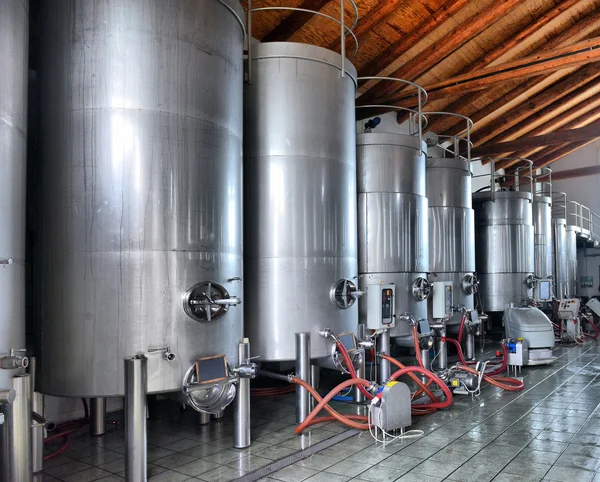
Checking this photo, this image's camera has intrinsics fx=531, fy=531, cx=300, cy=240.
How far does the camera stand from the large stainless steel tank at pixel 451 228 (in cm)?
819

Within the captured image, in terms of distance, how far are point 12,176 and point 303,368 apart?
2.73 metres

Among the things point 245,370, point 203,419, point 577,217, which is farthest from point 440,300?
point 577,217

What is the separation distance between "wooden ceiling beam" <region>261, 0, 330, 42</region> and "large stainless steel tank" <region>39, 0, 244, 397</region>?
357 cm

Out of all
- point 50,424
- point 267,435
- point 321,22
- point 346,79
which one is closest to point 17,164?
point 50,424

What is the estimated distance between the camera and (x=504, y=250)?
10242 mm

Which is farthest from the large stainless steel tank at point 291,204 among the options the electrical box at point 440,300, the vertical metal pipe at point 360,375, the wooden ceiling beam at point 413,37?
the wooden ceiling beam at point 413,37

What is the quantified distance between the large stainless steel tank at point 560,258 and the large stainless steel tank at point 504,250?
13.4 feet

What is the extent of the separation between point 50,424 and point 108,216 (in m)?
1.29

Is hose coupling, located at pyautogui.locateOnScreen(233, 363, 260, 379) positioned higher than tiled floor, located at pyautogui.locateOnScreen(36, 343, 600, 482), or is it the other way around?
hose coupling, located at pyautogui.locateOnScreen(233, 363, 260, 379)

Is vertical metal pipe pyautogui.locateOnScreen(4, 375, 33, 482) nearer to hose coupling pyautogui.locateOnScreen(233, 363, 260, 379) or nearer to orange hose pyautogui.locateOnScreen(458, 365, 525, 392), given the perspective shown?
hose coupling pyautogui.locateOnScreen(233, 363, 260, 379)

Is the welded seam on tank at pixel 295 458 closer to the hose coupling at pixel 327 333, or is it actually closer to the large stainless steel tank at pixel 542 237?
the hose coupling at pixel 327 333

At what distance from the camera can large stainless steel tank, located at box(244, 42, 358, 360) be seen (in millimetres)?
4750

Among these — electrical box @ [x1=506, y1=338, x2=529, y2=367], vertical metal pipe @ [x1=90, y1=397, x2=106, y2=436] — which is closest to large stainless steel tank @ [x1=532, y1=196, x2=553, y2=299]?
electrical box @ [x1=506, y1=338, x2=529, y2=367]

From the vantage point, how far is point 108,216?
339cm
